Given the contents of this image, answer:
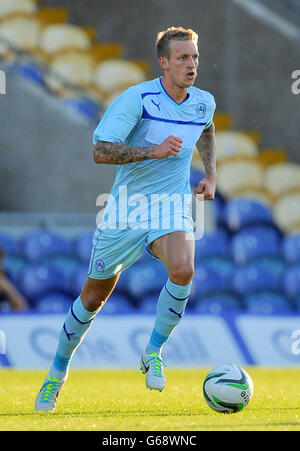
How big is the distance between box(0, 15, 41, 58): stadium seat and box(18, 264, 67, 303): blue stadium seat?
10.5 ft

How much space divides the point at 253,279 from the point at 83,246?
6.92 ft

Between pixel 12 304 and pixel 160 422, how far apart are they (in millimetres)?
6038

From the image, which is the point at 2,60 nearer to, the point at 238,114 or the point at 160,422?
the point at 238,114

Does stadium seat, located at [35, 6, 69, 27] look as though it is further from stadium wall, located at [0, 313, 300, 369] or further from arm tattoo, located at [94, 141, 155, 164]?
arm tattoo, located at [94, 141, 155, 164]

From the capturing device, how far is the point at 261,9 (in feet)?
43.0

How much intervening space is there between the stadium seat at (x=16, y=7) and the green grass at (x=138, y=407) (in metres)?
6.57

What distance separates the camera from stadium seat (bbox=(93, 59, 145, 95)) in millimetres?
12953

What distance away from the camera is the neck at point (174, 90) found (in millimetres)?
5148

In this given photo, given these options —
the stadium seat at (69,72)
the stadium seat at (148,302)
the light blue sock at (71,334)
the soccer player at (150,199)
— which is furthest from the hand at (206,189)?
the stadium seat at (69,72)

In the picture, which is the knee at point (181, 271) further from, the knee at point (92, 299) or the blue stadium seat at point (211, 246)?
the blue stadium seat at point (211, 246)

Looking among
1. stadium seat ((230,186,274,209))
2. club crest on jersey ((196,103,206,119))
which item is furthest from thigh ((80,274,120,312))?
stadium seat ((230,186,274,209))

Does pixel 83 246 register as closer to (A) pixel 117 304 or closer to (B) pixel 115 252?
(A) pixel 117 304

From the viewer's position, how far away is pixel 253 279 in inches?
446
